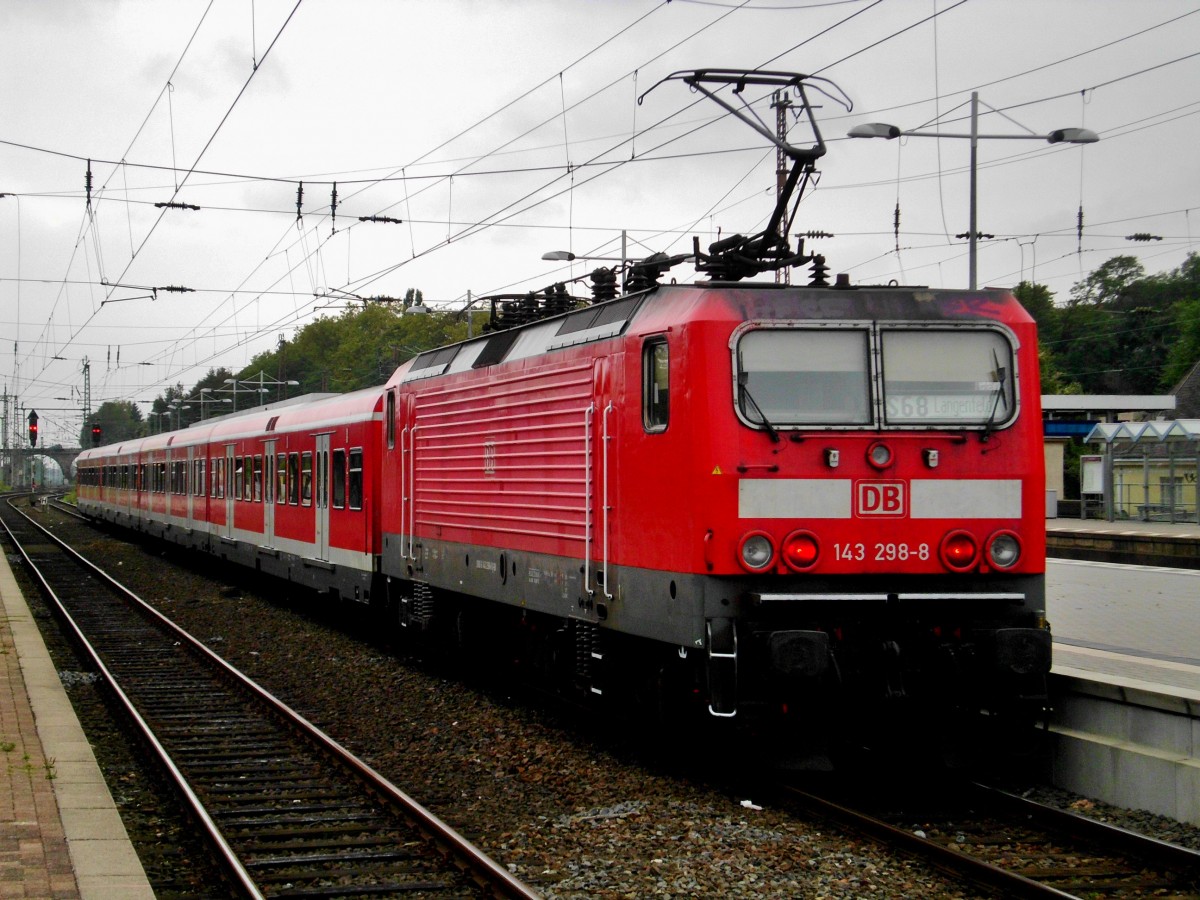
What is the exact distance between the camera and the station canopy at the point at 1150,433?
3070cm

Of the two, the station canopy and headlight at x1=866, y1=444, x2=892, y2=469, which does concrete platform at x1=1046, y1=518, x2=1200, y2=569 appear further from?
headlight at x1=866, y1=444, x2=892, y2=469

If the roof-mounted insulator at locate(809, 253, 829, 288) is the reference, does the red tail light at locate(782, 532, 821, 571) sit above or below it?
below

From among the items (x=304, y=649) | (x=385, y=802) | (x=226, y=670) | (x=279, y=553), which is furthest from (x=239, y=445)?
(x=385, y=802)

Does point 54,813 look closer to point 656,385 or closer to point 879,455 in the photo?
point 656,385

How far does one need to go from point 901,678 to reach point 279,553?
15.8 m

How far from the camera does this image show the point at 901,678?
26.9ft

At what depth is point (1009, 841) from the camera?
296 inches

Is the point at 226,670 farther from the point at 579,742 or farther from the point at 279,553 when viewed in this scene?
the point at 279,553

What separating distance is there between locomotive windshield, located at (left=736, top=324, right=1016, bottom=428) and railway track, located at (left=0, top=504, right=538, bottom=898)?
3.24m

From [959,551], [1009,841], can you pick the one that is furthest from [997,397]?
[1009,841]

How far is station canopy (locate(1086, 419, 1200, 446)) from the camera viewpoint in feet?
101

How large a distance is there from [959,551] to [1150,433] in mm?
25648

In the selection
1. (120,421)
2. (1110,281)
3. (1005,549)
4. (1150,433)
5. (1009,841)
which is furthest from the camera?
(120,421)

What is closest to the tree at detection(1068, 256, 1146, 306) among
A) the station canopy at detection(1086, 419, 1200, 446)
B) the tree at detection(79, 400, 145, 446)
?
the station canopy at detection(1086, 419, 1200, 446)
